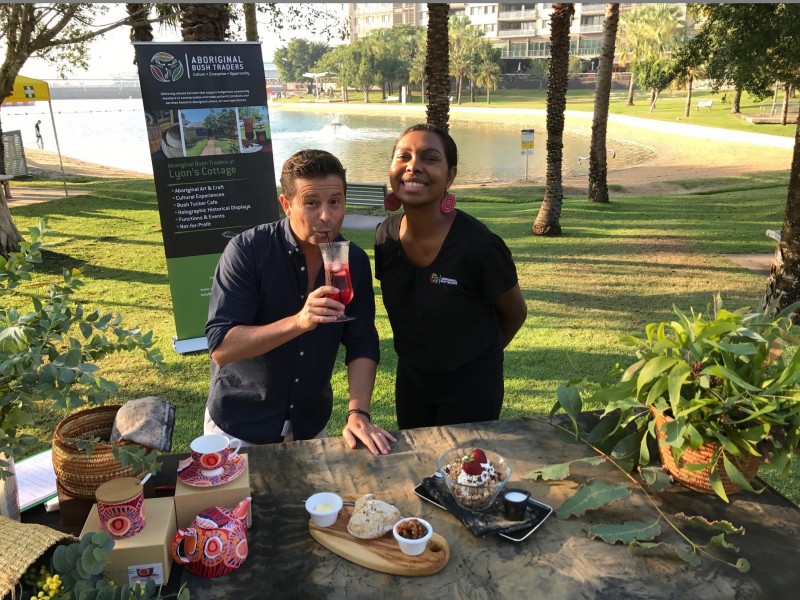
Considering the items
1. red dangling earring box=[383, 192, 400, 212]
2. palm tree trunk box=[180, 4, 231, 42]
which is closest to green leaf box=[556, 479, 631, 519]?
red dangling earring box=[383, 192, 400, 212]

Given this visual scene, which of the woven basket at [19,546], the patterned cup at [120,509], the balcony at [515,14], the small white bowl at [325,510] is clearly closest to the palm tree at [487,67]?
the balcony at [515,14]

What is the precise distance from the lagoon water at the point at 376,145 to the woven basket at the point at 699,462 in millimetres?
20813

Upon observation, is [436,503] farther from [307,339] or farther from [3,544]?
[3,544]

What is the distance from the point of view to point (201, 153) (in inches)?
221

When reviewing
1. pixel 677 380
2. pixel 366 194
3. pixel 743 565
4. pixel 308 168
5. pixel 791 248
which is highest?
pixel 308 168

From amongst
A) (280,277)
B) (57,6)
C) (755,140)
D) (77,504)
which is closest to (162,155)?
(280,277)

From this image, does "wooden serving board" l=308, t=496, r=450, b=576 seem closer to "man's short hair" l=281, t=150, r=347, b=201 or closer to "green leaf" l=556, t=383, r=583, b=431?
"green leaf" l=556, t=383, r=583, b=431

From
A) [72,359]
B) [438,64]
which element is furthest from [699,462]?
[438,64]

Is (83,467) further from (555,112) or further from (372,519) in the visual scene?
(555,112)

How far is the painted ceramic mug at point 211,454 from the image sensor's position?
171cm

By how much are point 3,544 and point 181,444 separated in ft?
9.67

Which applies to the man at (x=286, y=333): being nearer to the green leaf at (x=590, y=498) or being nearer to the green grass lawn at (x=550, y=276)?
the green leaf at (x=590, y=498)

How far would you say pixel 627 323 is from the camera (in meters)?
6.46

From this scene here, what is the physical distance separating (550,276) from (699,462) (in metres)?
6.48
